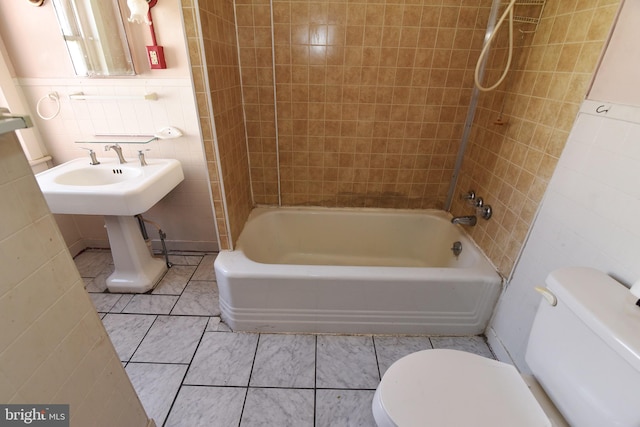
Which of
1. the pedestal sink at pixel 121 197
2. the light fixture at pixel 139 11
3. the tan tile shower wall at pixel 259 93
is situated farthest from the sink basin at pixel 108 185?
the light fixture at pixel 139 11

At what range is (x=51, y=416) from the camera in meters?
0.74

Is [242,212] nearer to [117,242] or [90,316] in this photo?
[117,242]

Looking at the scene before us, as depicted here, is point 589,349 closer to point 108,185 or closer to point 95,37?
point 108,185

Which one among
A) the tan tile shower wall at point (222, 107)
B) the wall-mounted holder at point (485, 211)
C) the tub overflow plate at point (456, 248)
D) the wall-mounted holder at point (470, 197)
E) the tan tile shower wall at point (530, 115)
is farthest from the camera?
the tub overflow plate at point (456, 248)

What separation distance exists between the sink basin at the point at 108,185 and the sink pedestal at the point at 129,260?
28 centimetres

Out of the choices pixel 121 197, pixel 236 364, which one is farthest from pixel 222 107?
pixel 236 364

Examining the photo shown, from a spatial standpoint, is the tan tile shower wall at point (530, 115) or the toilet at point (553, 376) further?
the tan tile shower wall at point (530, 115)

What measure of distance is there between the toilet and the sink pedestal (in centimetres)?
164

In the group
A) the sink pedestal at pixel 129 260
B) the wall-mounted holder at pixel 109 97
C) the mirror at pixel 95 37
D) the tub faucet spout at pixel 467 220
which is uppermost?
the mirror at pixel 95 37

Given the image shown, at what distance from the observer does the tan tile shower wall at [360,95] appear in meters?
1.62

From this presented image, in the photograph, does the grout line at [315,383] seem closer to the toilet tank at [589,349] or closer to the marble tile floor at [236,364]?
the marble tile floor at [236,364]

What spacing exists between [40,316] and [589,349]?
4.59 ft

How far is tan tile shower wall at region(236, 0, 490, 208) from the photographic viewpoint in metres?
1.62

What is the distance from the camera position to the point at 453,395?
0.92 metres
